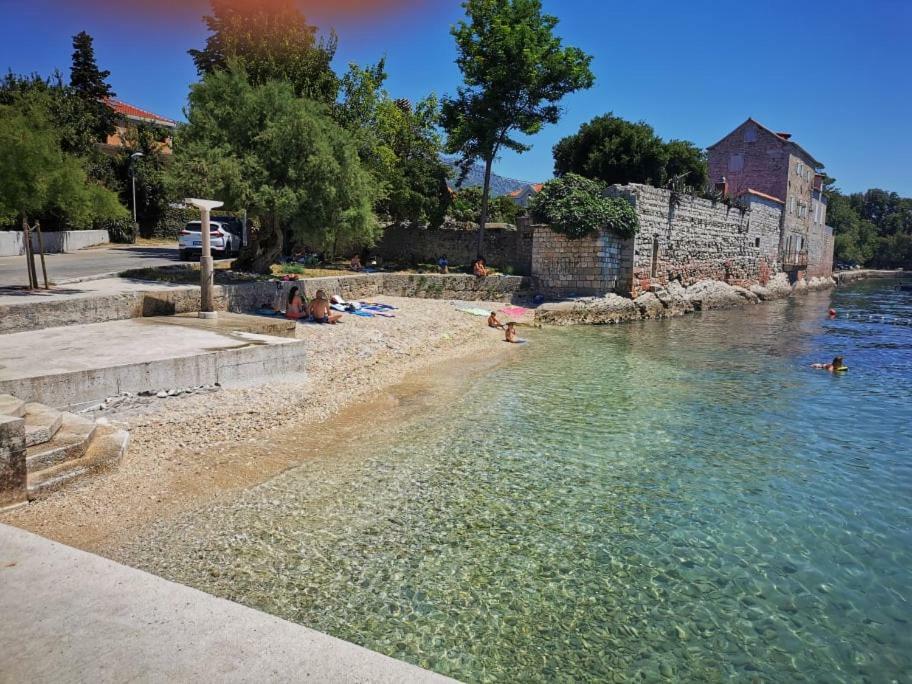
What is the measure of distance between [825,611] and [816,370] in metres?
12.1

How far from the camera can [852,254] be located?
82000 mm

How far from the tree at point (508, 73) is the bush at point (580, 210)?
2.49 m

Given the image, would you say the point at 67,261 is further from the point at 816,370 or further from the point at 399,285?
the point at 816,370

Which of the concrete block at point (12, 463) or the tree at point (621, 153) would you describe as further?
the tree at point (621, 153)

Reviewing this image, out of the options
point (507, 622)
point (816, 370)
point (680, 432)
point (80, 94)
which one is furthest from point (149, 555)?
point (80, 94)

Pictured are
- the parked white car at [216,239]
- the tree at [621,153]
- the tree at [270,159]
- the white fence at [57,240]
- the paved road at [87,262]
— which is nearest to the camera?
the tree at [270,159]

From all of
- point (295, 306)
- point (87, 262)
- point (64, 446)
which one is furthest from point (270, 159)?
point (87, 262)

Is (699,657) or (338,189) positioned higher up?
(338,189)

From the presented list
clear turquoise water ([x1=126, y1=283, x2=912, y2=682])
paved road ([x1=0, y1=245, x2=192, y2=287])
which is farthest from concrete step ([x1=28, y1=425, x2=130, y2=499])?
paved road ([x1=0, y1=245, x2=192, y2=287])

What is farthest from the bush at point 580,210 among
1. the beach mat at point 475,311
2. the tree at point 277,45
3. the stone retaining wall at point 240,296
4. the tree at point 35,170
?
the tree at point 35,170

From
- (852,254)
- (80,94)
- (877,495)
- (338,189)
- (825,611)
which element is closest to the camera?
(825,611)

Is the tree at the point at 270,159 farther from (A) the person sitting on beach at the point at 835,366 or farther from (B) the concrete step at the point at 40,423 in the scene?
(A) the person sitting on beach at the point at 835,366

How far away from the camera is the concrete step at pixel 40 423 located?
5949 mm

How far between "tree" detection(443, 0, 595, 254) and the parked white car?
34.9 ft
